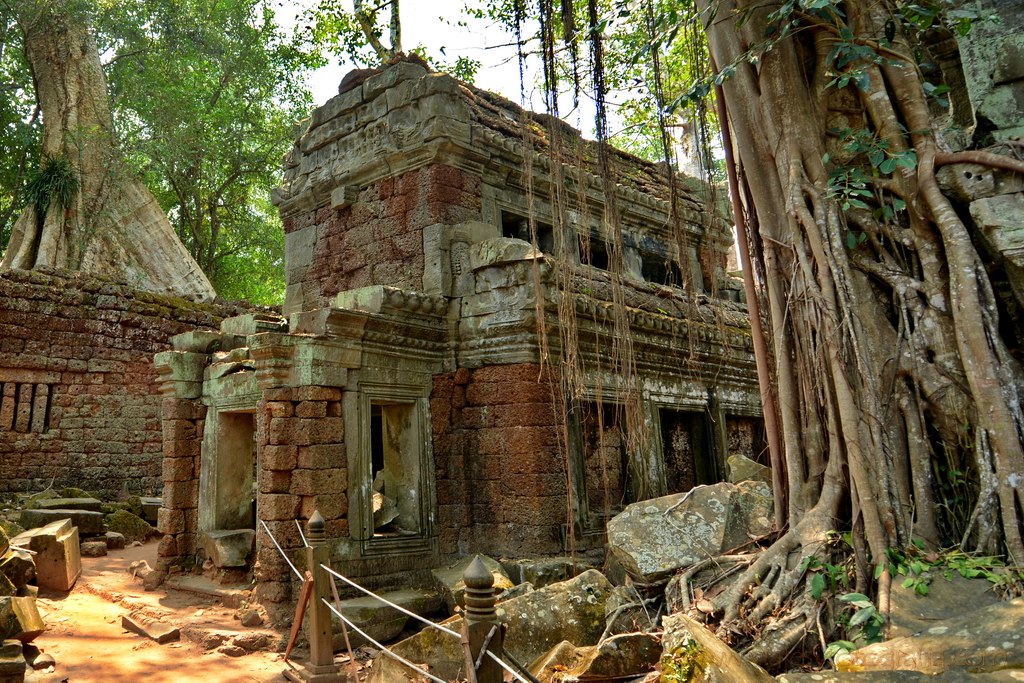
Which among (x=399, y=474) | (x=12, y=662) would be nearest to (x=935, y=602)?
(x=399, y=474)

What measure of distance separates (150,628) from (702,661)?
4823mm

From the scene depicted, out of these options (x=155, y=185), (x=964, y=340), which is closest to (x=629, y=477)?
(x=964, y=340)

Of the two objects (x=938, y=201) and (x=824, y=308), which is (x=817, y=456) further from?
(x=938, y=201)

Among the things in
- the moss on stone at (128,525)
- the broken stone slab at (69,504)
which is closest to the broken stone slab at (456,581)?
the moss on stone at (128,525)

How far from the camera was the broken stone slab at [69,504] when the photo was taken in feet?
30.8

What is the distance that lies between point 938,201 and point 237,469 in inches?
254

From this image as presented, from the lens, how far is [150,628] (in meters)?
5.89

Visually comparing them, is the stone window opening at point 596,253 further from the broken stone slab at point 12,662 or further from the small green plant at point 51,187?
the small green plant at point 51,187

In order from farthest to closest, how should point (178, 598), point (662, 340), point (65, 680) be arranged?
point (662, 340)
point (178, 598)
point (65, 680)

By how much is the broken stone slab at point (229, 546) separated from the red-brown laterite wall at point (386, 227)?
107 inches

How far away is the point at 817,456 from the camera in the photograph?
4230mm

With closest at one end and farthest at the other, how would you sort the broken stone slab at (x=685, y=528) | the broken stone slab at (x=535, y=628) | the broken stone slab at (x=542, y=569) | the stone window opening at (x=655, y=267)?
1. the broken stone slab at (x=685, y=528)
2. the broken stone slab at (x=535, y=628)
3. the broken stone slab at (x=542, y=569)
4. the stone window opening at (x=655, y=267)

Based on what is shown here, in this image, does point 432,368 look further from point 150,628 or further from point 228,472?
point 150,628

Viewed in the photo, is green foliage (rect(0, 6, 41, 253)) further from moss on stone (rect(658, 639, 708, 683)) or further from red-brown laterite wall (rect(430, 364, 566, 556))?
moss on stone (rect(658, 639, 708, 683))
